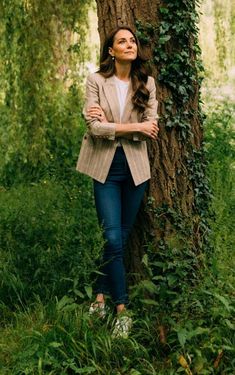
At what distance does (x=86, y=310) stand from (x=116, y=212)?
0.63 meters

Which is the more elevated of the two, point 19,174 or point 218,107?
point 218,107

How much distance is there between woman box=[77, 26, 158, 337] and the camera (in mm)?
4461

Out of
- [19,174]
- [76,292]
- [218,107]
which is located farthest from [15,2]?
[76,292]

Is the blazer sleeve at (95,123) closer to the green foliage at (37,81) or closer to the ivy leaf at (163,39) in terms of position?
the ivy leaf at (163,39)

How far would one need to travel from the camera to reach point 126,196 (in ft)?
15.1

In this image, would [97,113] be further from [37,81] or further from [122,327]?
[37,81]

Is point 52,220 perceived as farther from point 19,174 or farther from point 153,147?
point 19,174

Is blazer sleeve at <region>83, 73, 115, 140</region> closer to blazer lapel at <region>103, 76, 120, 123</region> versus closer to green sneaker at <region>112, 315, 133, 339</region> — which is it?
blazer lapel at <region>103, 76, 120, 123</region>

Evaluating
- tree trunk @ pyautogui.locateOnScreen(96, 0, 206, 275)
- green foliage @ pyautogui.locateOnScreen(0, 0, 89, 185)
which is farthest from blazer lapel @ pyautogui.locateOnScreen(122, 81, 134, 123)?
green foliage @ pyautogui.locateOnScreen(0, 0, 89, 185)

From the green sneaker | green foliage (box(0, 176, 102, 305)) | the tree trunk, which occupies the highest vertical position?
the tree trunk

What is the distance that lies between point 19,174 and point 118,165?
382 cm

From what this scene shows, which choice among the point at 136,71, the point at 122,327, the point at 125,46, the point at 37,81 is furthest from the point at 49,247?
the point at 37,81

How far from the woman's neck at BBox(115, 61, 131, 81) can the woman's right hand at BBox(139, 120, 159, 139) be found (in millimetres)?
347

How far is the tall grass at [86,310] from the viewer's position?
13.5 feet
